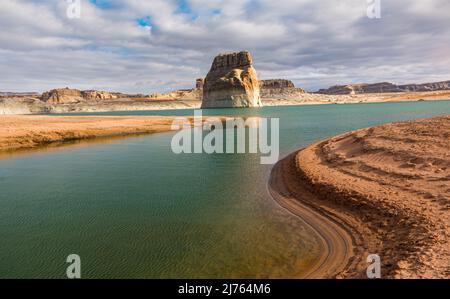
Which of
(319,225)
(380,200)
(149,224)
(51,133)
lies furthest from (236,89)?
(319,225)

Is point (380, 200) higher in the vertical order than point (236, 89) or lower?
lower

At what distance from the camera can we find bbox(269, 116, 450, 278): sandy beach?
8.15 m

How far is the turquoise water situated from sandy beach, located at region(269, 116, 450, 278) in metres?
1.09

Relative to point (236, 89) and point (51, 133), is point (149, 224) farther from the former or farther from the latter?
point (236, 89)

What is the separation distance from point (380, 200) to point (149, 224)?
9061mm

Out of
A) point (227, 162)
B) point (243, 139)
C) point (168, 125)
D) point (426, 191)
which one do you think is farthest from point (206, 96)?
point (426, 191)

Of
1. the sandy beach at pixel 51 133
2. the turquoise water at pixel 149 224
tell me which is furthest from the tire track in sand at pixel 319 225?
the sandy beach at pixel 51 133

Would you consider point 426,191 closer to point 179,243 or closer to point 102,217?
point 179,243

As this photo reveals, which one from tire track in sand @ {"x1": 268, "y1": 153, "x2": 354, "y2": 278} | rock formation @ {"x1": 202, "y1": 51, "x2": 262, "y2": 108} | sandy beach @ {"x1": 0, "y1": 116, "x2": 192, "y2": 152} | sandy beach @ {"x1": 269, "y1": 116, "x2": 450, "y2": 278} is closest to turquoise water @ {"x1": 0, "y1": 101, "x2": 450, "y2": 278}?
tire track in sand @ {"x1": 268, "y1": 153, "x2": 354, "y2": 278}

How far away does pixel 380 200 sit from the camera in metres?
12.0

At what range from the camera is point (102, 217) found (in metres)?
13.1

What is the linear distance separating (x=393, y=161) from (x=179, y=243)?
12606 mm

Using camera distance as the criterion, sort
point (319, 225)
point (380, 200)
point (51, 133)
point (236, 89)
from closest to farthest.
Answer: point (319, 225) → point (380, 200) → point (51, 133) → point (236, 89)
